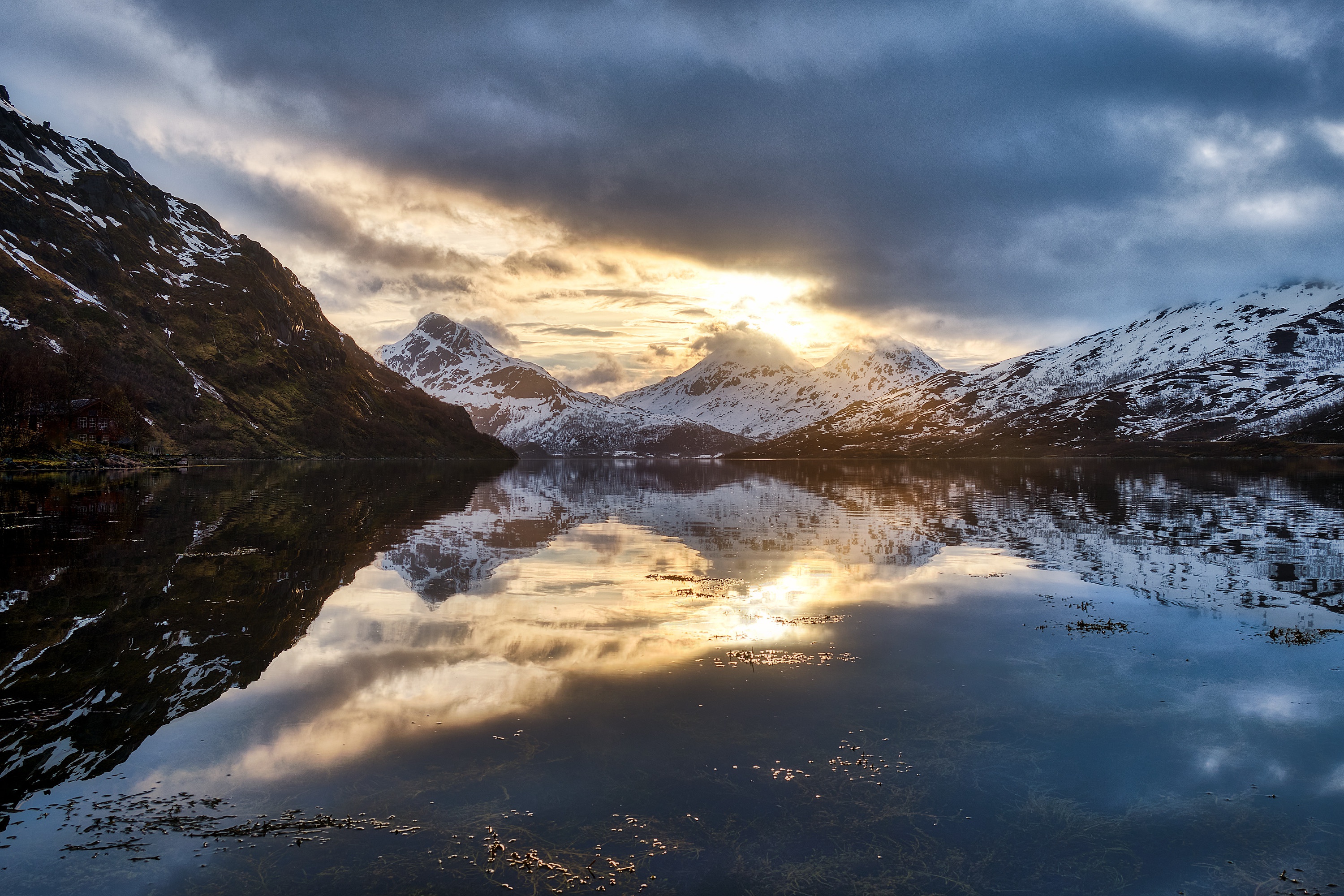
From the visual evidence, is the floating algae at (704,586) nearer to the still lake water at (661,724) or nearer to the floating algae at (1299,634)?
the still lake water at (661,724)

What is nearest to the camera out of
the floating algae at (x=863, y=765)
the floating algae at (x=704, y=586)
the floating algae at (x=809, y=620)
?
the floating algae at (x=863, y=765)

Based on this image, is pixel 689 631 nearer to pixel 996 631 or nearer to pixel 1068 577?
pixel 996 631

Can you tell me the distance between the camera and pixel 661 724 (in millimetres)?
16031

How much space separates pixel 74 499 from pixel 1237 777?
7511 centimetres

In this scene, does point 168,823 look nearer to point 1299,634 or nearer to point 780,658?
point 780,658

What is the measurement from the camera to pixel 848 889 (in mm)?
10547

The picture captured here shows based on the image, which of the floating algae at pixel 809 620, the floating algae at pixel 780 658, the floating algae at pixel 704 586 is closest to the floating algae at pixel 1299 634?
the floating algae at pixel 809 620

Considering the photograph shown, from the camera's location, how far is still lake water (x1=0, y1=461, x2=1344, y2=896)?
11062 millimetres

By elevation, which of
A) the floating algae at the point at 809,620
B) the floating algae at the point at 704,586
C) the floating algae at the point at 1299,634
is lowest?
the floating algae at the point at 1299,634

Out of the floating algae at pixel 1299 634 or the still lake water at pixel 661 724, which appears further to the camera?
the floating algae at pixel 1299 634

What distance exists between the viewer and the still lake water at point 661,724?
36.3 feet

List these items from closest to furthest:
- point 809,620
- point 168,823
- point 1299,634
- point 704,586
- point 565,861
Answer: point 565,861 → point 168,823 → point 1299,634 → point 809,620 → point 704,586

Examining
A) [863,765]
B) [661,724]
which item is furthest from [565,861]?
[863,765]

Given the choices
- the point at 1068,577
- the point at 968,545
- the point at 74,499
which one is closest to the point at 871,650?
the point at 1068,577
